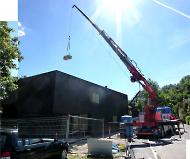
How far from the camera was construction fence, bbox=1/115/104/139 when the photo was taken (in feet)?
73.9

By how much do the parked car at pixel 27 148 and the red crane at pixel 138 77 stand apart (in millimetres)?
13822

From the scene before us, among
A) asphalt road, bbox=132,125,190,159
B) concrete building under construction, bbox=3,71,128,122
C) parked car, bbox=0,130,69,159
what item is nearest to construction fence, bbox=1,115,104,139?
concrete building under construction, bbox=3,71,128,122

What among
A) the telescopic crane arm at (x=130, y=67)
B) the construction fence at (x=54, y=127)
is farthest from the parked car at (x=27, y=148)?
the telescopic crane arm at (x=130, y=67)

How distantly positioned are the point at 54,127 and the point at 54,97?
2.60 m

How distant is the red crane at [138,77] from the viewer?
24922 millimetres

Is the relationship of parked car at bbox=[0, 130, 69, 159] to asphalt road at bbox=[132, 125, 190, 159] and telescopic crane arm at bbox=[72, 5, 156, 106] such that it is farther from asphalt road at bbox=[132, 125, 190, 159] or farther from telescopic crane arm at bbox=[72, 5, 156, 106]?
telescopic crane arm at bbox=[72, 5, 156, 106]

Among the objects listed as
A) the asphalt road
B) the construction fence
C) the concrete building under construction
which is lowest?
the asphalt road

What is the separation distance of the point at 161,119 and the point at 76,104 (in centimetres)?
776

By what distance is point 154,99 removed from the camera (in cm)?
2555

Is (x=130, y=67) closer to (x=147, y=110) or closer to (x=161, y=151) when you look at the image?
(x=147, y=110)

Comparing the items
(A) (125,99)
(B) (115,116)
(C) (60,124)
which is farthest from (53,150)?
(A) (125,99)

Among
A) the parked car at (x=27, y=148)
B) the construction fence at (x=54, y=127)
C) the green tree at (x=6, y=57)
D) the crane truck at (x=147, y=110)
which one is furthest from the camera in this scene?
the crane truck at (x=147, y=110)

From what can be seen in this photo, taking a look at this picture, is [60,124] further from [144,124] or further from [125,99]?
[125,99]

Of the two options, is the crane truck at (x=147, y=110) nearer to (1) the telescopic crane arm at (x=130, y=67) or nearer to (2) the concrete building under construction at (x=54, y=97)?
(1) the telescopic crane arm at (x=130, y=67)
